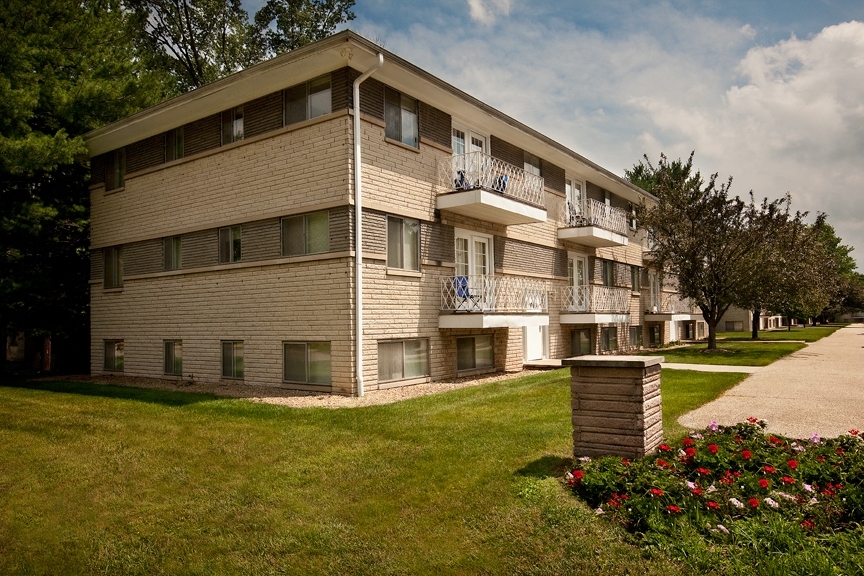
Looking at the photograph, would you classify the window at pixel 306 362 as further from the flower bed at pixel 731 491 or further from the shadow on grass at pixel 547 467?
the flower bed at pixel 731 491

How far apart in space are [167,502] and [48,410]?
22.2 feet

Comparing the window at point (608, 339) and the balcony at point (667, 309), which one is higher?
the balcony at point (667, 309)

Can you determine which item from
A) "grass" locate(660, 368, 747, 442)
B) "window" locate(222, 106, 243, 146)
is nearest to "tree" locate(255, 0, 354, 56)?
"window" locate(222, 106, 243, 146)

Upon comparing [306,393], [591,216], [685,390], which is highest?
[591,216]

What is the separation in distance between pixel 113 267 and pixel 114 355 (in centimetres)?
271

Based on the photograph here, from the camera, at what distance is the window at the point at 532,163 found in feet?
65.2

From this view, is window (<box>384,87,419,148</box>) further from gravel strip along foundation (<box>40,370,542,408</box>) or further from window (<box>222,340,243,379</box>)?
window (<box>222,340,243,379</box>)

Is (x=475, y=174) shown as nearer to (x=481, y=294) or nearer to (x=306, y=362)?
(x=481, y=294)

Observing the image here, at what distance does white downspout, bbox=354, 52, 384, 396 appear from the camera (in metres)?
12.7

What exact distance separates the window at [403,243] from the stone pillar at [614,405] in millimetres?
8134

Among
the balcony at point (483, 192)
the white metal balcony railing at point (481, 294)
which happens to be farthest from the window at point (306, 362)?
the balcony at point (483, 192)

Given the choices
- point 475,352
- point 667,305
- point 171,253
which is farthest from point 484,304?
point 667,305

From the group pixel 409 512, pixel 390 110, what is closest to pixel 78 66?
pixel 390 110

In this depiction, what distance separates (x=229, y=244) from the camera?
15547 mm
